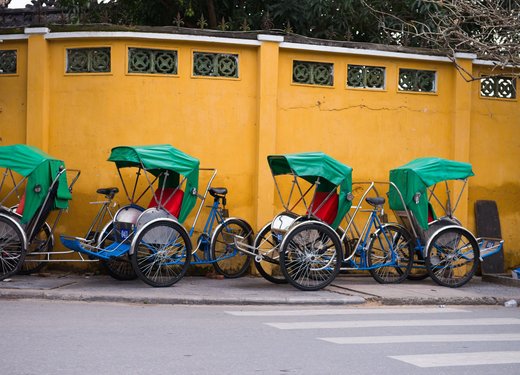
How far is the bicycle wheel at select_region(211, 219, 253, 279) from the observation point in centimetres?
1295

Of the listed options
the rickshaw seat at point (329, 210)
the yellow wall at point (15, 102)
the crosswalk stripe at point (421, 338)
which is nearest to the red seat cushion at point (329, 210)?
the rickshaw seat at point (329, 210)

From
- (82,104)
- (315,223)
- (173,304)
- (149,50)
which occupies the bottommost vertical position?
(173,304)

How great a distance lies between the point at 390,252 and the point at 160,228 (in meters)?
3.70

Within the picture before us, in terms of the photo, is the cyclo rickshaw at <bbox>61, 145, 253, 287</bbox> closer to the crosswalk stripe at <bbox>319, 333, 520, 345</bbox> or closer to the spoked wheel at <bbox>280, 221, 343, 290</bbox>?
the spoked wheel at <bbox>280, 221, 343, 290</bbox>

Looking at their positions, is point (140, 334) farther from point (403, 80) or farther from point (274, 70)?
point (403, 80)

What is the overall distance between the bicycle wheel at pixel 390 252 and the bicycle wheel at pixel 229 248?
196cm

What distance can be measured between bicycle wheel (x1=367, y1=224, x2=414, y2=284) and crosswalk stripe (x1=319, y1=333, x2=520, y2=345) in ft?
12.9

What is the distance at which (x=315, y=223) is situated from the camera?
1201 centimetres

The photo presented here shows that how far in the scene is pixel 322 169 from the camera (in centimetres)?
1224

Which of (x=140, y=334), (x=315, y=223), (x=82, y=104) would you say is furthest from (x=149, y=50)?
(x=140, y=334)

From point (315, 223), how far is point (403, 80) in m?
3.97

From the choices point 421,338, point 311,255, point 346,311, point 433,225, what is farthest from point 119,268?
point 421,338

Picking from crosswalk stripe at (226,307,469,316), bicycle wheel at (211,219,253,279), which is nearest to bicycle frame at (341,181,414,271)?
bicycle wheel at (211,219,253,279)

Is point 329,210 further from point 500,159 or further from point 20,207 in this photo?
point 20,207
